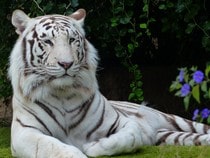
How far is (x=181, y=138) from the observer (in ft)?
17.2

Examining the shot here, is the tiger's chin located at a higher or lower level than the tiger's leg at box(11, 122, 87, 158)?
higher

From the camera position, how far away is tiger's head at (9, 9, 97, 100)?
181 inches

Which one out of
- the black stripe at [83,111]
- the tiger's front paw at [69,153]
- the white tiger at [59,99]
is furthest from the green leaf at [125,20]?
the tiger's front paw at [69,153]

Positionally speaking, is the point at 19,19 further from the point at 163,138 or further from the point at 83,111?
the point at 163,138

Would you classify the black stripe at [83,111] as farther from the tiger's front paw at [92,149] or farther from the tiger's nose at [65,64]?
the tiger's nose at [65,64]

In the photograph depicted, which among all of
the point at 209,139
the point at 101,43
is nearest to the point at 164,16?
the point at 101,43

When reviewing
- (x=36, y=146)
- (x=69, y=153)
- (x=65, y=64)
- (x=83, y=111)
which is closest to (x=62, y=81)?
(x=65, y=64)

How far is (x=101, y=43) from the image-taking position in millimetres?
6738

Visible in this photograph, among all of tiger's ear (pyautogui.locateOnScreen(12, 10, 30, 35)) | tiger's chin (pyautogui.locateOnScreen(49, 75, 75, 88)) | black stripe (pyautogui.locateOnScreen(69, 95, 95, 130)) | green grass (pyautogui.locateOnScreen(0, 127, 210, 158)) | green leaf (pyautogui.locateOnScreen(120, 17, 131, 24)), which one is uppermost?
tiger's ear (pyautogui.locateOnScreen(12, 10, 30, 35))

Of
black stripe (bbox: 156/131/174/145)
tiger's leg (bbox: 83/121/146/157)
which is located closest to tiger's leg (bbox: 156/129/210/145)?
black stripe (bbox: 156/131/174/145)

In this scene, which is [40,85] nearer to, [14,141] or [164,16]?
[14,141]

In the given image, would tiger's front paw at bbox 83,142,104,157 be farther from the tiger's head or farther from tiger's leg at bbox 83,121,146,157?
the tiger's head

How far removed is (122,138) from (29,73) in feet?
2.40

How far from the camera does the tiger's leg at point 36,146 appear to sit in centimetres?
428
